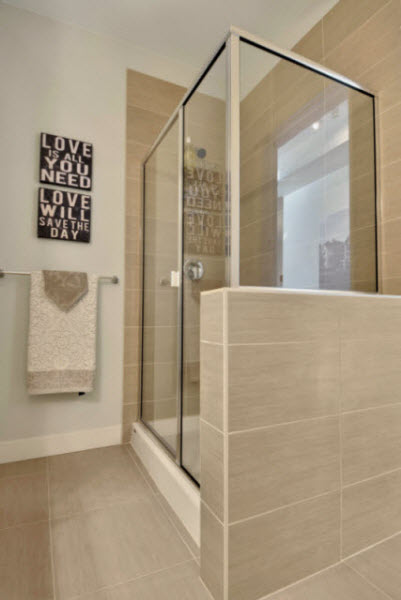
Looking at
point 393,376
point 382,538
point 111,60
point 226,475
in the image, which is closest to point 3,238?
point 111,60

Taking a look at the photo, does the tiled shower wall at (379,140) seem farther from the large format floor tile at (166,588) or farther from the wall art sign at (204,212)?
the large format floor tile at (166,588)

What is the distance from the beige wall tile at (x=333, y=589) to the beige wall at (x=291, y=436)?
0.02m

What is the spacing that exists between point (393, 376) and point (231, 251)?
0.71 m

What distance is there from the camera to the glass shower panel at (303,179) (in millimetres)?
1082

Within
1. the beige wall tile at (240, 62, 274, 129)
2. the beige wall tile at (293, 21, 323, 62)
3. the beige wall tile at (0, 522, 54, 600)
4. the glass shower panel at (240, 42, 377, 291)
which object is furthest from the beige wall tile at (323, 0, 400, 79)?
the beige wall tile at (0, 522, 54, 600)

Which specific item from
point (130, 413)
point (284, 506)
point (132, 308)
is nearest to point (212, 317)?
point (284, 506)

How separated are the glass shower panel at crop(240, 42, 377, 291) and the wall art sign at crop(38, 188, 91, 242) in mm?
1174

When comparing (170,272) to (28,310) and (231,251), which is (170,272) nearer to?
(231,251)

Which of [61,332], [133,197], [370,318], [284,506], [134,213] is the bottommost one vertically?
[284,506]

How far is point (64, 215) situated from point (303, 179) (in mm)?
1305

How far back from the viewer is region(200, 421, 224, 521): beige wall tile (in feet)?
2.85

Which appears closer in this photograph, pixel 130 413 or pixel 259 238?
pixel 259 238

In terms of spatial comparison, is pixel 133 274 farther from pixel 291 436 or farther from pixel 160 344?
pixel 291 436

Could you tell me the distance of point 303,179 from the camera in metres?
1.22
